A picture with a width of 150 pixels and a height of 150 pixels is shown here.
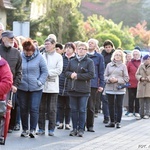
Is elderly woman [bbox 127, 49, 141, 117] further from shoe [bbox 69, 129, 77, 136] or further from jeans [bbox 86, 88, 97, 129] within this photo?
shoe [bbox 69, 129, 77, 136]

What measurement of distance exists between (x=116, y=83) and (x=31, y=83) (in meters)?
3.04

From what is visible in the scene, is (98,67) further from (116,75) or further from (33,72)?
(33,72)

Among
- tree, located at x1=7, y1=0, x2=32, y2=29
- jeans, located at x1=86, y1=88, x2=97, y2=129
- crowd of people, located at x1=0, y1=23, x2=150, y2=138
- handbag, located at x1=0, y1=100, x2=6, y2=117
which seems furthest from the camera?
tree, located at x1=7, y1=0, x2=32, y2=29

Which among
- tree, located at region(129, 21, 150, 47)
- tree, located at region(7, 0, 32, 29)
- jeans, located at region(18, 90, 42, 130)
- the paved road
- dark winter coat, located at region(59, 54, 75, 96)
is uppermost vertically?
tree, located at region(7, 0, 32, 29)

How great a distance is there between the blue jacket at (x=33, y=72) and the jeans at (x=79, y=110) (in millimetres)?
884

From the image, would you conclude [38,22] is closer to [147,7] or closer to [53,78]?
[53,78]

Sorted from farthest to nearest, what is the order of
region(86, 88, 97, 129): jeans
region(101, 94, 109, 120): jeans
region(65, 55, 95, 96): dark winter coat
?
1. region(101, 94, 109, 120): jeans
2. region(86, 88, 97, 129): jeans
3. region(65, 55, 95, 96): dark winter coat

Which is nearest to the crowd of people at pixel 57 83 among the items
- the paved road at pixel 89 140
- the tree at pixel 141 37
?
the paved road at pixel 89 140

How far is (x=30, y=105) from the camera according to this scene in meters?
13.1

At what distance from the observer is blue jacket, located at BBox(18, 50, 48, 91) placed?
42.5 feet

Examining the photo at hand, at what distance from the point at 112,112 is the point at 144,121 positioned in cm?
186

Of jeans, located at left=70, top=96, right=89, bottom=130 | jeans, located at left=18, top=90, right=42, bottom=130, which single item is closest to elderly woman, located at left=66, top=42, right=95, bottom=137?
jeans, located at left=70, top=96, right=89, bottom=130

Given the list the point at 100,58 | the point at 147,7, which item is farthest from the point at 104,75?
the point at 147,7

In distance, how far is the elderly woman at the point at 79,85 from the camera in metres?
13.4
